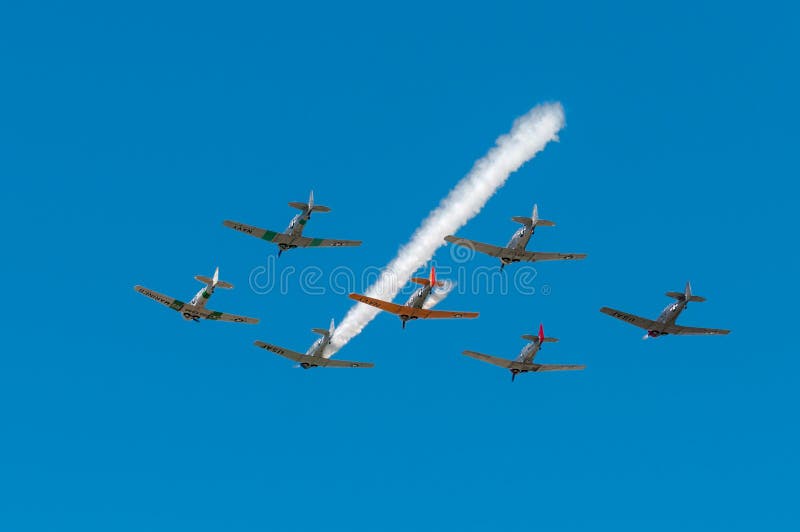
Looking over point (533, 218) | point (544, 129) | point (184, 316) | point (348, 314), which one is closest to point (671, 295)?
point (533, 218)

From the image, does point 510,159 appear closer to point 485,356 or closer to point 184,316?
point 485,356

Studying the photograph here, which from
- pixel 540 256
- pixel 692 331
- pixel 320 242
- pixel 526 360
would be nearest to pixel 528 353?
pixel 526 360

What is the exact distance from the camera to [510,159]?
225 feet

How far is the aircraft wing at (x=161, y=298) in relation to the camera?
246 ft

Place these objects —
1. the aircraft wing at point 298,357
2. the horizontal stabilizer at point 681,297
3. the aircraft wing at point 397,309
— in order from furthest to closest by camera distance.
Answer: the aircraft wing at point 298,357, the horizontal stabilizer at point 681,297, the aircraft wing at point 397,309

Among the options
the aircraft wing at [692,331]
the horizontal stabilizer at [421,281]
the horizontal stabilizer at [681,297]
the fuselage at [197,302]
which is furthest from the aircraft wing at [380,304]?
the aircraft wing at [692,331]

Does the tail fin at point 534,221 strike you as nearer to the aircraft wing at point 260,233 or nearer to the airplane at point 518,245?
the airplane at point 518,245

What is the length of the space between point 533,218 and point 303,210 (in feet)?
52.5

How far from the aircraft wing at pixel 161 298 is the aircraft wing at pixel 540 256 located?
2376 centimetres

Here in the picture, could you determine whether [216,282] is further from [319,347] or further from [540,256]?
[540,256]

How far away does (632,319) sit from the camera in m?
78.1

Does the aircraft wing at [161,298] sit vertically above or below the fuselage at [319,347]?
above

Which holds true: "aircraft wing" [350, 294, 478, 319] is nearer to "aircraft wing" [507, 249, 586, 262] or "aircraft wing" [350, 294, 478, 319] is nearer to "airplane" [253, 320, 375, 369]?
"airplane" [253, 320, 375, 369]

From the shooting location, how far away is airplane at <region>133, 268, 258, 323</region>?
7256cm
